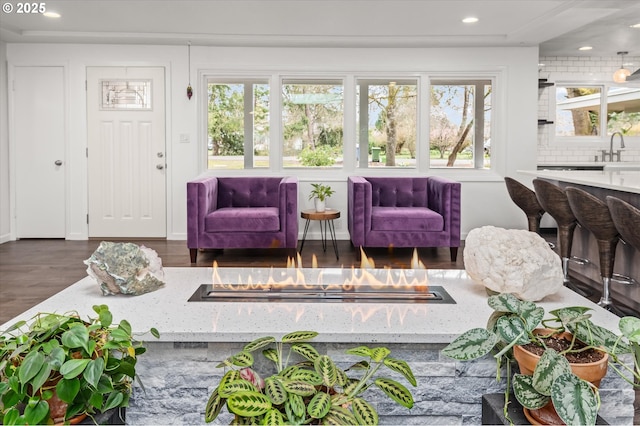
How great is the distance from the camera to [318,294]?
1.99 metres

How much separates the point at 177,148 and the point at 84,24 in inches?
68.0

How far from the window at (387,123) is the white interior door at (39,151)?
381cm

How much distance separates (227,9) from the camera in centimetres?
523

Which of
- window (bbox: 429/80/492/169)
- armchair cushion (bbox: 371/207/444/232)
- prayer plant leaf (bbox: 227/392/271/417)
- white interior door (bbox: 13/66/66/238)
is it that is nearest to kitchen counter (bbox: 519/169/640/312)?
armchair cushion (bbox: 371/207/444/232)

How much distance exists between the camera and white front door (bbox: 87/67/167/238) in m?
6.71

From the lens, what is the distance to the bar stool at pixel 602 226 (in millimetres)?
3332

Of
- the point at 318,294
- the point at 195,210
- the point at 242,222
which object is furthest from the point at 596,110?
the point at 318,294

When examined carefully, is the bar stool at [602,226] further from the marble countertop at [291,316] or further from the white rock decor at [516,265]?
the white rock decor at [516,265]

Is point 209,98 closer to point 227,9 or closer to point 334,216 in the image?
point 227,9

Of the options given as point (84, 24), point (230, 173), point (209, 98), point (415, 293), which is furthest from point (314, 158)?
point (415, 293)

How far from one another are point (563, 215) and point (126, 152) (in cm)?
516

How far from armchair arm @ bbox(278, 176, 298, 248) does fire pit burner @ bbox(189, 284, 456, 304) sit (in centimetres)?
328

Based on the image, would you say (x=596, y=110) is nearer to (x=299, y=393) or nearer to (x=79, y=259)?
(x=79, y=259)

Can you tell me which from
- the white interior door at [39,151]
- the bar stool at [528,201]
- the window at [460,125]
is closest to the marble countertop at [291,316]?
the bar stool at [528,201]
